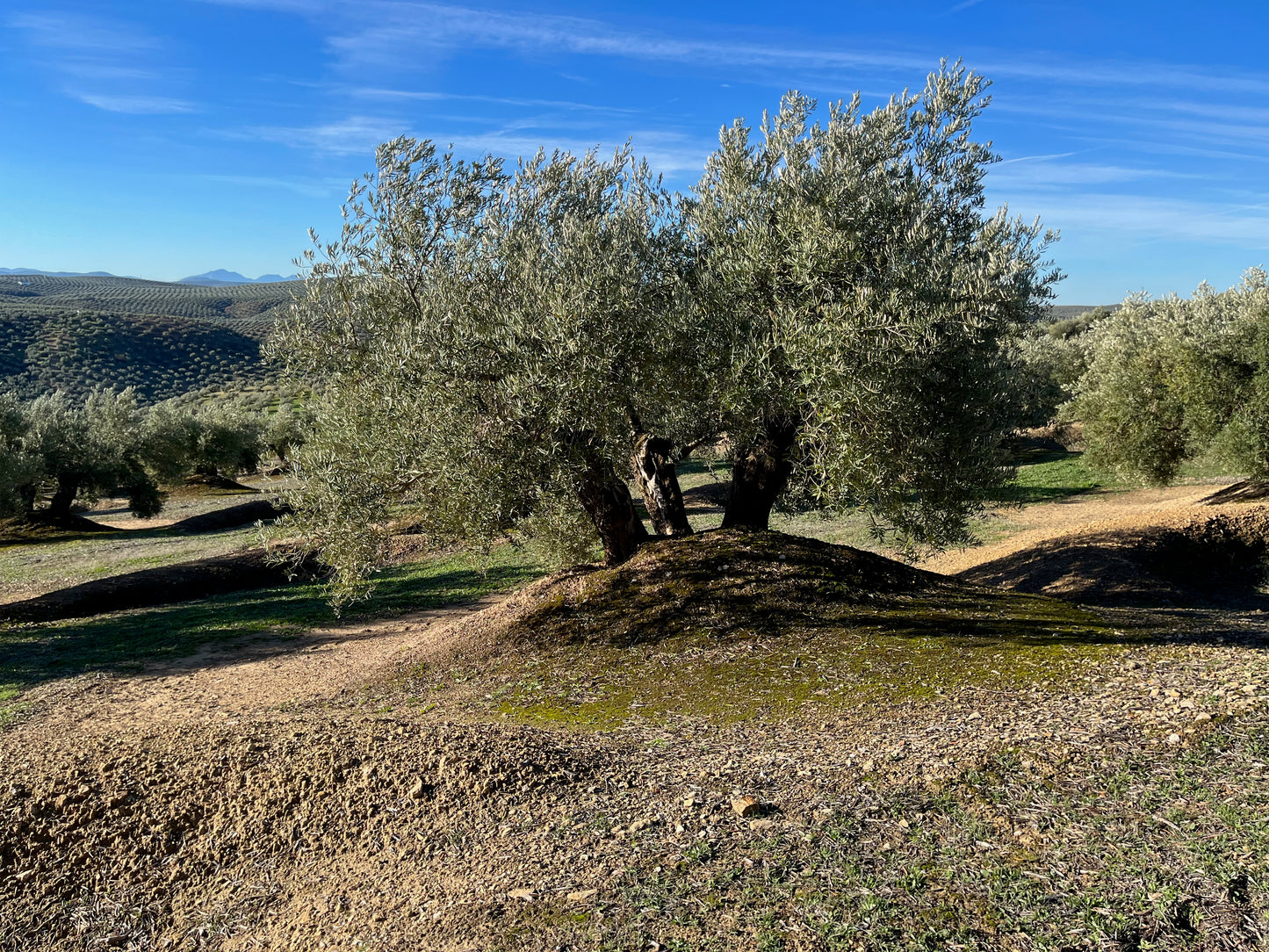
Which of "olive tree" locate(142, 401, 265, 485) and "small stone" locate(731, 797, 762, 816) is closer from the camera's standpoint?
"small stone" locate(731, 797, 762, 816)

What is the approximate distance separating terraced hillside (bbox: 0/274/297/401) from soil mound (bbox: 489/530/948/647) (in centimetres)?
5371

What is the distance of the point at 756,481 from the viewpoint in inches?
523

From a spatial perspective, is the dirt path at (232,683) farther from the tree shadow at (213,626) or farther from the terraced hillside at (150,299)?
the terraced hillside at (150,299)

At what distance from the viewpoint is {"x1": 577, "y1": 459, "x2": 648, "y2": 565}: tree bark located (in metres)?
12.2

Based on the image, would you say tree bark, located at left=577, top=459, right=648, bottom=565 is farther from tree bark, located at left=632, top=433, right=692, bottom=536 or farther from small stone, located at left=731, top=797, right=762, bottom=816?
small stone, located at left=731, top=797, right=762, bottom=816

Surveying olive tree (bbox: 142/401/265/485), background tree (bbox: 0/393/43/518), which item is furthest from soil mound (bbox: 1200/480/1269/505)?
background tree (bbox: 0/393/43/518)

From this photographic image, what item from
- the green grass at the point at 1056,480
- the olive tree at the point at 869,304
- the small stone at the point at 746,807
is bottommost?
the small stone at the point at 746,807

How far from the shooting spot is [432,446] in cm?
1002

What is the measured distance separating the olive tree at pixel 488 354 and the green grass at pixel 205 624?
5.65 m

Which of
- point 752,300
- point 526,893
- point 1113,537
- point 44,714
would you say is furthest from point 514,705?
point 1113,537

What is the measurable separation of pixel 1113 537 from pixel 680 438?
12.0 meters

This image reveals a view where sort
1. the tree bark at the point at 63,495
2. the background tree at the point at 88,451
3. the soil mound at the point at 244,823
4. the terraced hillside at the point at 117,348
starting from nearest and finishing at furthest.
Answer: the soil mound at the point at 244,823, the background tree at the point at 88,451, the tree bark at the point at 63,495, the terraced hillside at the point at 117,348

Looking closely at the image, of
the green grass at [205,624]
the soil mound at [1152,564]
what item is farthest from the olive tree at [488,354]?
the soil mound at [1152,564]

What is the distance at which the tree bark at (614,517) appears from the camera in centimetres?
1220
